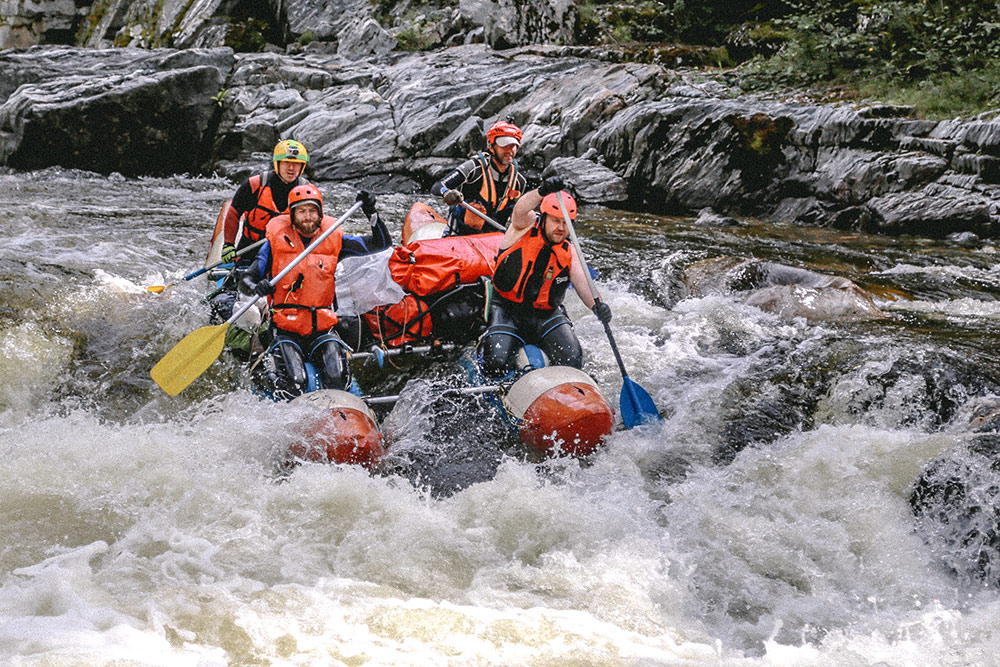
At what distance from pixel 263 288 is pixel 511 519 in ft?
7.37

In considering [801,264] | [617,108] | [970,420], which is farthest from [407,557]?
[617,108]

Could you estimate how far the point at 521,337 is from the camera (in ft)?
19.7

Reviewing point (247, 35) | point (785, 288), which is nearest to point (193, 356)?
point (785, 288)

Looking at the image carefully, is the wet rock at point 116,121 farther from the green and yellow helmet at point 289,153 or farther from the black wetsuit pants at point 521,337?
the black wetsuit pants at point 521,337

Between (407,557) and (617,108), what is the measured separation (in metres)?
13.0

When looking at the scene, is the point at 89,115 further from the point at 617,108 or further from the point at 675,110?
the point at 675,110

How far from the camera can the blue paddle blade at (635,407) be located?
5449 millimetres

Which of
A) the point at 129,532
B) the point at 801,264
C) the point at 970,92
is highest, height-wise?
the point at 970,92

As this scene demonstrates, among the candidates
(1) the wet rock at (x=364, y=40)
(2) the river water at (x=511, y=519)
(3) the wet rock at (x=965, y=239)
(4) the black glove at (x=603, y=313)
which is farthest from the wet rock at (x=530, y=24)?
(4) the black glove at (x=603, y=313)

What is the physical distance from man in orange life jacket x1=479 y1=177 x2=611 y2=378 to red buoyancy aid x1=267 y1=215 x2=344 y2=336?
3.83 ft

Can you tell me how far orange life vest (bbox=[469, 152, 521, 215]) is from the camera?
7730 mm

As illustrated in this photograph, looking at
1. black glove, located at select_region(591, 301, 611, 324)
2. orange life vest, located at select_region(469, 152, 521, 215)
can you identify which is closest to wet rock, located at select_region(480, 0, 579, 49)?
orange life vest, located at select_region(469, 152, 521, 215)

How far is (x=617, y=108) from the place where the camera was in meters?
15.5

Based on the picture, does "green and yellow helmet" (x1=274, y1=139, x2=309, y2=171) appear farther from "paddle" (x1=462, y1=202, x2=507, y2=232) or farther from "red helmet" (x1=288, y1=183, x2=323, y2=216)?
"paddle" (x1=462, y1=202, x2=507, y2=232)
